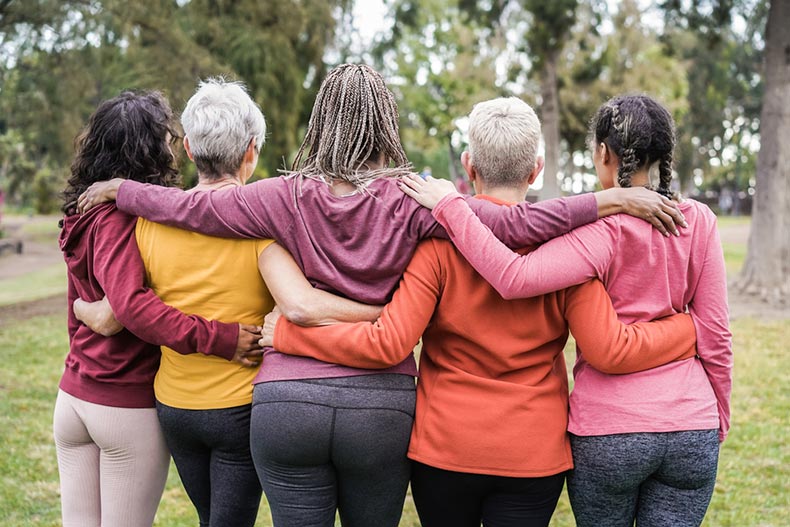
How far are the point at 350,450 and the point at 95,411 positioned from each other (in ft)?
2.85

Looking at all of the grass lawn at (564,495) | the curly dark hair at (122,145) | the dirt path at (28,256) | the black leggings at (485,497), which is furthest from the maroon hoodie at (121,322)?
the dirt path at (28,256)

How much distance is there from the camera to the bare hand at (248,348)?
88.0 inches

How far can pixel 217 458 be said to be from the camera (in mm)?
2332

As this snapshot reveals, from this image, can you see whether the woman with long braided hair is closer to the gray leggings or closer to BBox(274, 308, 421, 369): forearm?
BBox(274, 308, 421, 369): forearm

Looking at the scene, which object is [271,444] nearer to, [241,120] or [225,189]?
[225,189]

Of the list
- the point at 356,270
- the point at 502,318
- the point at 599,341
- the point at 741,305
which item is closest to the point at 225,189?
the point at 356,270

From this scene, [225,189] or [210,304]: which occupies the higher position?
[225,189]

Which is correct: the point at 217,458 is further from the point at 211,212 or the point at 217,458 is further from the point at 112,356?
the point at 211,212

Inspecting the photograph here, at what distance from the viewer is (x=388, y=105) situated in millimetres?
2221

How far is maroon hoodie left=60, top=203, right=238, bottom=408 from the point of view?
2.21 m

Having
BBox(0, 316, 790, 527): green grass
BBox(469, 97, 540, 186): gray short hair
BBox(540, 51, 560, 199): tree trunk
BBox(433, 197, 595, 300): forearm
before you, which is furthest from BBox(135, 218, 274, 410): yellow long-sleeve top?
BBox(540, 51, 560, 199): tree trunk

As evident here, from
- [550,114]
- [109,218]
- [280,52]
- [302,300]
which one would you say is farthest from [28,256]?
[302,300]

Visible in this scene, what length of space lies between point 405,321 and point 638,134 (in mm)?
861

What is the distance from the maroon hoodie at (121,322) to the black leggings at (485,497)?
0.71 m
